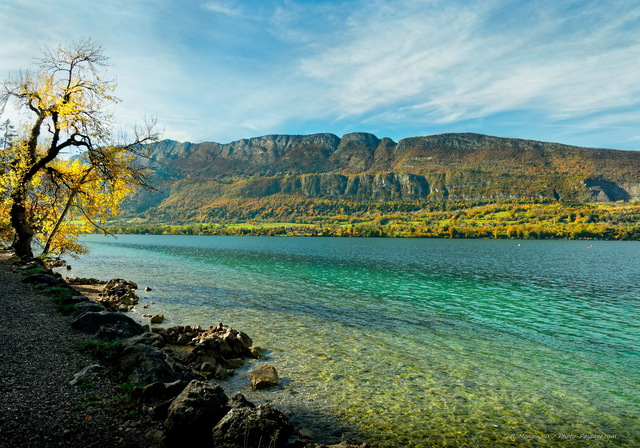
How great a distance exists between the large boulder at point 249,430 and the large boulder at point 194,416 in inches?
12.3

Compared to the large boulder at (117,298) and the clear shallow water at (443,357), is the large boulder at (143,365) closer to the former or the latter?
the clear shallow water at (443,357)

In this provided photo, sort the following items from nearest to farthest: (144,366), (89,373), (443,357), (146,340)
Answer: (89,373)
(144,366)
(146,340)
(443,357)

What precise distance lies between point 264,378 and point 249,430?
20.3 feet

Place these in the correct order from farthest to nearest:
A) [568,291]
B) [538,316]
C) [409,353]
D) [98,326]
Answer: [568,291], [538,316], [409,353], [98,326]

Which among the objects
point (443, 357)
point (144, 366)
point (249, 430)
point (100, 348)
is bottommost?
point (443, 357)

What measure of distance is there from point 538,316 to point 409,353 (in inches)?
639

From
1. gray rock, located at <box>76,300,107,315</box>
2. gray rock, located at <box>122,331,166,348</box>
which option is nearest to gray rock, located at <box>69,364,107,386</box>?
gray rock, located at <box>122,331,166,348</box>

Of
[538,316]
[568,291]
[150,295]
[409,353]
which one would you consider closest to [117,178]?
[150,295]

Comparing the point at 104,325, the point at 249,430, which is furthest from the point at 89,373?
the point at 249,430

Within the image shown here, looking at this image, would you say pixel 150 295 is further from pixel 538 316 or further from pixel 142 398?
pixel 538 316

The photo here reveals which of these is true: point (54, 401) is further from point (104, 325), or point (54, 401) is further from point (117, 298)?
point (117, 298)

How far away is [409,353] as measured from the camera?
18.0 metres

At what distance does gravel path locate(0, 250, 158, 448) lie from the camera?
22.1ft

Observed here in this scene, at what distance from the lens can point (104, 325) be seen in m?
14.4
